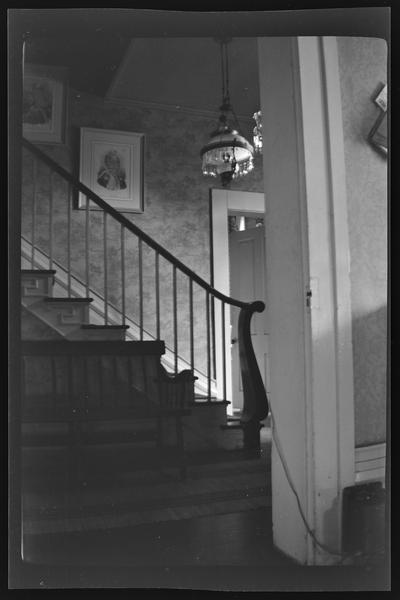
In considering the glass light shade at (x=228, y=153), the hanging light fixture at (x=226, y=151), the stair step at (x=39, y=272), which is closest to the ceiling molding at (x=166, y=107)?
the hanging light fixture at (x=226, y=151)

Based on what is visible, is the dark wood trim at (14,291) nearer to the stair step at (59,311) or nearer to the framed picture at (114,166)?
the stair step at (59,311)

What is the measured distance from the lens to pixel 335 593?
138 centimetres

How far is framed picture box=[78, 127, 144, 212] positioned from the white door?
1.21 meters

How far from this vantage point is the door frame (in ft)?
15.8

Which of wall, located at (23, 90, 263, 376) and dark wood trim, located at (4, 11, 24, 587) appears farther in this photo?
wall, located at (23, 90, 263, 376)

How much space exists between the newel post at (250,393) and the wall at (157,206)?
3.74ft

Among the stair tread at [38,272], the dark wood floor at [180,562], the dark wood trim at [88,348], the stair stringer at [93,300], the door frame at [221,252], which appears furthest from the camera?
the door frame at [221,252]

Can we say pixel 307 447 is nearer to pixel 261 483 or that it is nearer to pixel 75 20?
pixel 261 483

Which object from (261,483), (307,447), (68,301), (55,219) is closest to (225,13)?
(307,447)

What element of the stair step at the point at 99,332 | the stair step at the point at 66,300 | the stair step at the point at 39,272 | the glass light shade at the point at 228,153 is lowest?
the stair step at the point at 99,332

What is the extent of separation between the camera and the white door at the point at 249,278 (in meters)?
5.03

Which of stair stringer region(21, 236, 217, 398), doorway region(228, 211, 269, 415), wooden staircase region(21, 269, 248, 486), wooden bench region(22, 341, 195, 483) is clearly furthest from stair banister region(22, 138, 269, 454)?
doorway region(228, 211, 269, 415)

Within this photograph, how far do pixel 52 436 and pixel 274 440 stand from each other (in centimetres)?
157

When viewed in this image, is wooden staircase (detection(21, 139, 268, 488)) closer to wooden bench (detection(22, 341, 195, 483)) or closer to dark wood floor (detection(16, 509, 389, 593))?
wooden bench (detection(22, 341, 195, 483))
